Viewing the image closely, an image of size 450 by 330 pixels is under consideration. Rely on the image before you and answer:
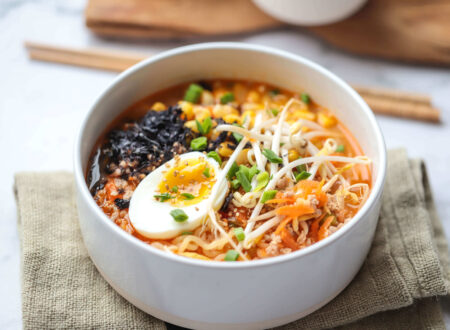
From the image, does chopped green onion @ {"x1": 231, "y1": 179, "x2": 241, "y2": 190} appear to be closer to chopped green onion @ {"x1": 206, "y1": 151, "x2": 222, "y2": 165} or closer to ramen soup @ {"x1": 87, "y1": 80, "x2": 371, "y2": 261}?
ramen soup @ {"x1": 87, "y1": 80, "x2": 371, "y2": 261}

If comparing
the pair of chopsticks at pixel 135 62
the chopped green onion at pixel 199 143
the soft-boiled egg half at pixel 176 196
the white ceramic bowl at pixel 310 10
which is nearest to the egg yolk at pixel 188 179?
the soft-boiled egg half at pixel 176 196

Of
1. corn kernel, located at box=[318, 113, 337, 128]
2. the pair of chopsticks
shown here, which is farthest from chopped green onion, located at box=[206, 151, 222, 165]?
the pair of chopsticks

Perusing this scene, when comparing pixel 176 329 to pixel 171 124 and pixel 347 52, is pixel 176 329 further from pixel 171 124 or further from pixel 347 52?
pixel 347 52

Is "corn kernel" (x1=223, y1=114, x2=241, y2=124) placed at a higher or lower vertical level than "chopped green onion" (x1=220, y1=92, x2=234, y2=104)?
higher

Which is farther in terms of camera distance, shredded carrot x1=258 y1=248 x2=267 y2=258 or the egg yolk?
the egg yolk

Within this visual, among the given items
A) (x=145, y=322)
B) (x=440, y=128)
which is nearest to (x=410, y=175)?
(x=440, y=128)

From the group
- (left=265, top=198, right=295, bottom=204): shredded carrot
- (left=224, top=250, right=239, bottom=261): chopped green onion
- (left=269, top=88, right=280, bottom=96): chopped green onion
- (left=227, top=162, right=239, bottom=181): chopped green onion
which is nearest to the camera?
(left=224, top=250, right=239, bottom=261): chopped green onion
